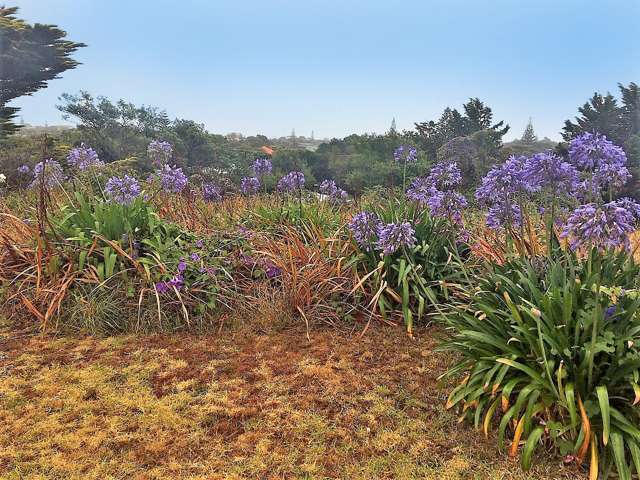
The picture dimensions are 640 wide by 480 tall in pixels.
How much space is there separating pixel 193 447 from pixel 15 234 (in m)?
3.40

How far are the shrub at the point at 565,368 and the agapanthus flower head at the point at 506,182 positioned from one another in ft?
1.88

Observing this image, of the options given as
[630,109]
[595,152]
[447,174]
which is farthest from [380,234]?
[630,109]

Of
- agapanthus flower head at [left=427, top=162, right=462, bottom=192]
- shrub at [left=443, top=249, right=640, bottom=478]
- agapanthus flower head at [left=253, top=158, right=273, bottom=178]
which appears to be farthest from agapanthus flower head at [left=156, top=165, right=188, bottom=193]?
shrub at [left=443, top=249, right=640, bottom=478]

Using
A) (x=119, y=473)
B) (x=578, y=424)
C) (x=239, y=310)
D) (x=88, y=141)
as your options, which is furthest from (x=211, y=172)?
(x=88, y=141)

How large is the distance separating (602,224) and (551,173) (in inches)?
23.5

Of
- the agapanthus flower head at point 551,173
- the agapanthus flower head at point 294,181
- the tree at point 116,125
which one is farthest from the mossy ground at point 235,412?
the tree at point 116,125

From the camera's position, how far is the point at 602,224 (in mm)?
1863

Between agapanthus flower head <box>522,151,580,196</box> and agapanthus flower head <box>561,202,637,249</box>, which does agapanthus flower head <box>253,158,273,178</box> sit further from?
agapanthus flower head <box>561,202,637,249</box>

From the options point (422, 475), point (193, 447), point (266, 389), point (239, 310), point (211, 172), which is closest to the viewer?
point (422, 475)

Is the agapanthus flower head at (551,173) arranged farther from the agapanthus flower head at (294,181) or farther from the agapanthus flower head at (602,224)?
the agapanthus flower head at (294,181)

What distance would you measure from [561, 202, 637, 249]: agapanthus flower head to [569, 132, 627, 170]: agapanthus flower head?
38 cm

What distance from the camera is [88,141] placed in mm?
15688

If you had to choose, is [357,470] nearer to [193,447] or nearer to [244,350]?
[193,447]

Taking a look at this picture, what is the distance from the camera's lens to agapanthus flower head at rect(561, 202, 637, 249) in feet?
6.13
